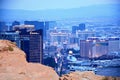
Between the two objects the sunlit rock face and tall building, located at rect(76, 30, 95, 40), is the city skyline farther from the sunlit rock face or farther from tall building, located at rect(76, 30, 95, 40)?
the sunlit rock face

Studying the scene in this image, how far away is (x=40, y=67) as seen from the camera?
5.16m

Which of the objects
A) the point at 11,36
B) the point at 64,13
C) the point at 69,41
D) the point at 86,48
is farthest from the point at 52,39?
the point at 11,36

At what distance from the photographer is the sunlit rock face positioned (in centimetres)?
477

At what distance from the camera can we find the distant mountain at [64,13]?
534cm

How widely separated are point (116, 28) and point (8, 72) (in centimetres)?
212

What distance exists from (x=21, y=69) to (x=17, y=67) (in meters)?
0.08

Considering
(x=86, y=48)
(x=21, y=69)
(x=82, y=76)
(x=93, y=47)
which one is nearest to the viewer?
(x=21, y=69)

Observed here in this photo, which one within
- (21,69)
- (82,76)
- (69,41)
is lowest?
(82,76)

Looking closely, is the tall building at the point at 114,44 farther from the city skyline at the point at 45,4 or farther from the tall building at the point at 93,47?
the city skyline at the point at 45,4

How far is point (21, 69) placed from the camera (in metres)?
4.88

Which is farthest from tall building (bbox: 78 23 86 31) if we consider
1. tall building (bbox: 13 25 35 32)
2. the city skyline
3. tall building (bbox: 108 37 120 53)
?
tall building (bbox: 13 25 35 32)

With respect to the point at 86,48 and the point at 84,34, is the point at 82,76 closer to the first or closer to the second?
the point at 86,48

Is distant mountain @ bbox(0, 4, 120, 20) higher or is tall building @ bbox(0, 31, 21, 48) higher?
distant mountain @ bbox(0, 4, 120, 20)

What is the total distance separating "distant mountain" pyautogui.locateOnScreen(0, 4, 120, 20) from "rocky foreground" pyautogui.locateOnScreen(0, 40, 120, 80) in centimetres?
52
